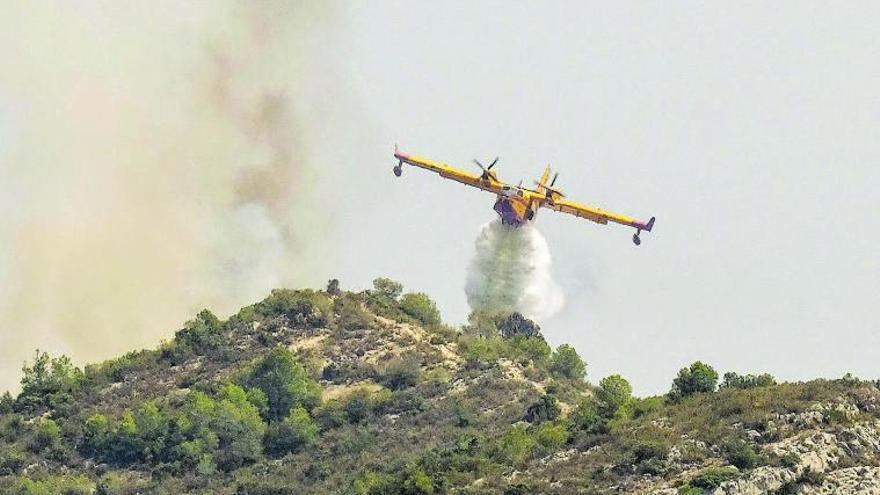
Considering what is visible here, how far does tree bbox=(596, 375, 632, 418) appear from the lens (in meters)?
168

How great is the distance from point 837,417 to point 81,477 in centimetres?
7268

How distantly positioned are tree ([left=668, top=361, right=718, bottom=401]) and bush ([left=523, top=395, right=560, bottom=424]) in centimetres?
1986

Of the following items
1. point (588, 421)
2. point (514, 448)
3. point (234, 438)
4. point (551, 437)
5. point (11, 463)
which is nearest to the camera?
point (551, 437)

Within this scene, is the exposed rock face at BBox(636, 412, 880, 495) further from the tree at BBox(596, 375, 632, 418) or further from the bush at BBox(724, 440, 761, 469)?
the tree at BBox(596, 375, 632, 418)

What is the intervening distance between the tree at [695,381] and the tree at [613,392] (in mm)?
4121

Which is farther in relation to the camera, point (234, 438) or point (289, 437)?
point (234, 438)

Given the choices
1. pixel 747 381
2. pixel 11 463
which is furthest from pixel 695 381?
pixel 11 463

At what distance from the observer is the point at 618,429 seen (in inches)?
6097

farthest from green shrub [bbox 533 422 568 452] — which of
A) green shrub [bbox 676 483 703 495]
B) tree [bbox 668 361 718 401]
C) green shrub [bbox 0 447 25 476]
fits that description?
green shrub [bbox 0 447 25 476]

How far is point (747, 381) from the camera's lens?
168125 millimetres

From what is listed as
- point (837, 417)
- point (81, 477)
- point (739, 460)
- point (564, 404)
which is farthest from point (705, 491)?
point (81, 477)

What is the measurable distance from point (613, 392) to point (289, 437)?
95.7ft

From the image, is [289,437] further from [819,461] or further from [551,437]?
[819,461]

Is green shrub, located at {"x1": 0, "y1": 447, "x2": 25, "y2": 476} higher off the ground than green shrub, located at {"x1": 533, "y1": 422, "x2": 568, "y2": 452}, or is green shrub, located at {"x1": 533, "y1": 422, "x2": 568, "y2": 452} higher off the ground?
green shrub, located at {"x1": 0, "y1": 447, "x2": 25, "y2": 476}
